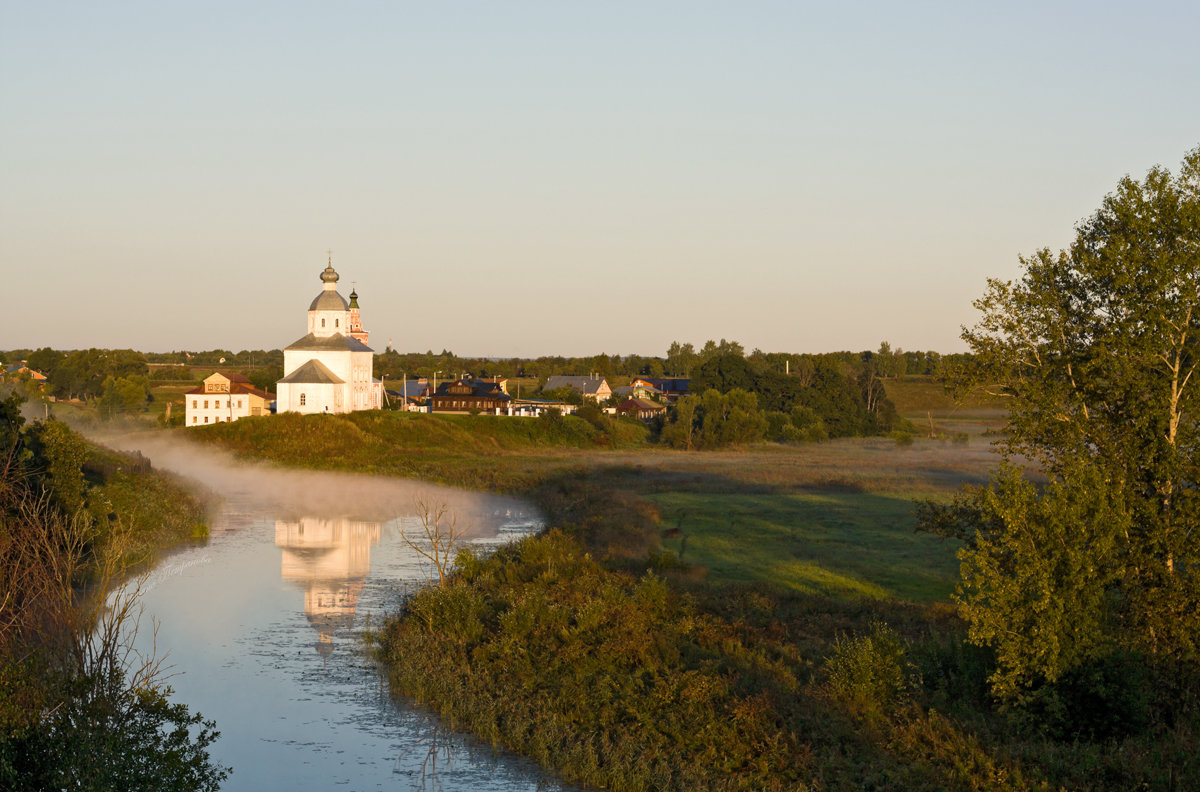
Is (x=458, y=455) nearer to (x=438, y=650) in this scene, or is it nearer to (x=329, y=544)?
(x=329, y=544)

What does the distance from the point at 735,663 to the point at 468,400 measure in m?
86.1

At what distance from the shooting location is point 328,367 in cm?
8762

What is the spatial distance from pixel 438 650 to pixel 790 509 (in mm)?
24015

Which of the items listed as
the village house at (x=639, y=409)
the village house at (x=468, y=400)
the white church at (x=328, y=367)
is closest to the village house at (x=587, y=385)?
the village house at (x=639, y=409)

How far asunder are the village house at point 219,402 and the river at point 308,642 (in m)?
41.3

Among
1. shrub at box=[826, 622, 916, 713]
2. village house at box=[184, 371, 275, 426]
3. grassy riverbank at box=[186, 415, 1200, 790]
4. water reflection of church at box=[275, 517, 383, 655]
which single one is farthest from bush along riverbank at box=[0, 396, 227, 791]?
village house at box=[184, 371, 275, 426]

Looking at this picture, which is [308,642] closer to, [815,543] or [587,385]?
[815,543]

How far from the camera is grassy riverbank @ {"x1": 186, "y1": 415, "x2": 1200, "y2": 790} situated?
17078mm

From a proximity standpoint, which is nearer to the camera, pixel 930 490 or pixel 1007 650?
pixel 1007 650

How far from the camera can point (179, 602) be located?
30.3 m

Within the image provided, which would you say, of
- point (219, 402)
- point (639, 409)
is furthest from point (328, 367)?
point (639, 409)

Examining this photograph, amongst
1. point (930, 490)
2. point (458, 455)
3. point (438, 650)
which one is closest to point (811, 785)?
point (438, 650)

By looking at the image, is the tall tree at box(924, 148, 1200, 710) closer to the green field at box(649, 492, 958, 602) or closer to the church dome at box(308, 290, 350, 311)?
the green field at box(649, 492, 958, 602)

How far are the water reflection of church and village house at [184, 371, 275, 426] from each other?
1893 inches
